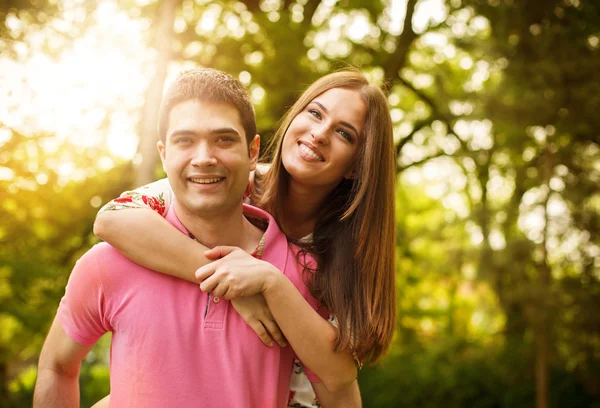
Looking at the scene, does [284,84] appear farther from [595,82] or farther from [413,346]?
[413,346]

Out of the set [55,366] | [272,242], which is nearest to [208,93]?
[272,242]

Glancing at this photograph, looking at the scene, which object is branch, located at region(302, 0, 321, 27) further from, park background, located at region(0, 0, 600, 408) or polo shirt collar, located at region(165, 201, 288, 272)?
polo shirt collar, located at region(165, 201, 288, 272)

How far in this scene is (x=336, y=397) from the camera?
241cm

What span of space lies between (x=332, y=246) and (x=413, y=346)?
817 cm

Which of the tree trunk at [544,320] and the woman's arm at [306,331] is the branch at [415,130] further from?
the woman's arm at [306,331]

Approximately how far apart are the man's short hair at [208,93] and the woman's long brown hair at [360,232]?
0.58 meters

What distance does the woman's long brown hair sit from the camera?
2.27 metres

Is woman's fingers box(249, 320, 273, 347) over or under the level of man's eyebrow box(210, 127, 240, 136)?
under

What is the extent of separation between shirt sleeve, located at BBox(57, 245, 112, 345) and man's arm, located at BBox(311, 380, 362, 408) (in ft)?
2.73

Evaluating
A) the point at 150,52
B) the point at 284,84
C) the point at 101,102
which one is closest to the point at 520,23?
the point at 284,84

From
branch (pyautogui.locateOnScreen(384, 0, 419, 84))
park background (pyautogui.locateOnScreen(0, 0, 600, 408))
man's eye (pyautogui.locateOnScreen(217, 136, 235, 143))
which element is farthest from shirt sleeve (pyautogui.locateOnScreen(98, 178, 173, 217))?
branch (pyautogui.locateOnScreen(384, 0, 419, 84))

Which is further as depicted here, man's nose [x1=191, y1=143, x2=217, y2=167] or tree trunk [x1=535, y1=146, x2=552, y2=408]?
tree trunk [x1=535, y1=146, x2=552, y2=408]

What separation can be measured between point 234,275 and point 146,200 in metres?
0.54

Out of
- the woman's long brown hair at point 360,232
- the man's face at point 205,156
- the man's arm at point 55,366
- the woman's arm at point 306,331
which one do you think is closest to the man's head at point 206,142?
the man's face at point 205,156
